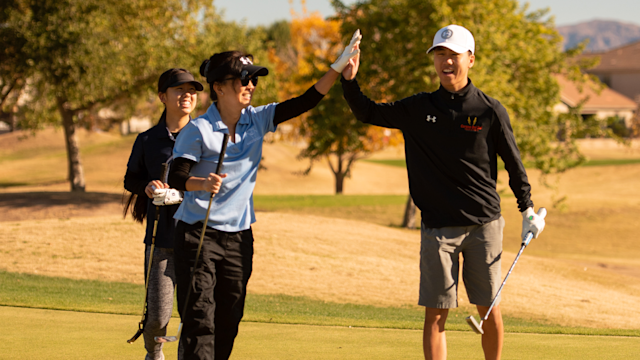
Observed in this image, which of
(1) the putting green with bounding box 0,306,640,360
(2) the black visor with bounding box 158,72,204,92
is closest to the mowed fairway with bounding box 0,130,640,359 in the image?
(1) the putting green with bounding box 0,306,640,360

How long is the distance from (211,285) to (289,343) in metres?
1.70

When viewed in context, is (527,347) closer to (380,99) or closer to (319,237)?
(319,237)

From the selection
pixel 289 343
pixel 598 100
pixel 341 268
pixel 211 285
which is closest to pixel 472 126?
pixel 211 285

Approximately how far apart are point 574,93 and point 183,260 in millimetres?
66274

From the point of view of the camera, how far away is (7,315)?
21.4ft

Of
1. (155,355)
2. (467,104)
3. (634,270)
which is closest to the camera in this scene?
(467,104)

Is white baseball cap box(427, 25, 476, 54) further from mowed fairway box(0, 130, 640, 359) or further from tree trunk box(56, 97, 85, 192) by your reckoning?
tree trunk box(56, 97, 85, 192)

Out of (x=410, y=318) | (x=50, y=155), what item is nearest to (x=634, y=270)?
(x=410, y=318)

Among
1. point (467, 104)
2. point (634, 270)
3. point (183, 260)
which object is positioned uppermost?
point (467, 104)

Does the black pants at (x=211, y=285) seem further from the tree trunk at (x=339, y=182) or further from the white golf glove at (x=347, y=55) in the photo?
the tree trunk at (x=339, y=182)

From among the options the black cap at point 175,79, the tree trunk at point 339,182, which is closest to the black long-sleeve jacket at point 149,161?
the black cap at point 175,79

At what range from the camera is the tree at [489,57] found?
18.8 m

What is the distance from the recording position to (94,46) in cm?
1856

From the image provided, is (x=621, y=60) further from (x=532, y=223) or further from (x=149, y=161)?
(x=149, y=161)
